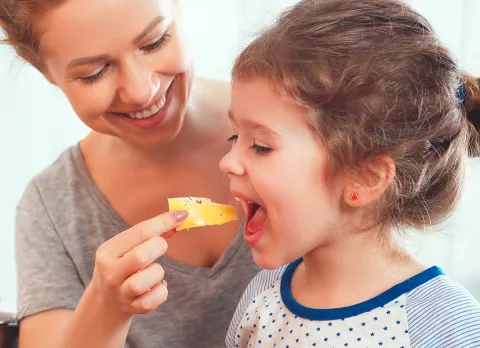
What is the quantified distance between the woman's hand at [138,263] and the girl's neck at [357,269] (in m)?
A: 0.27

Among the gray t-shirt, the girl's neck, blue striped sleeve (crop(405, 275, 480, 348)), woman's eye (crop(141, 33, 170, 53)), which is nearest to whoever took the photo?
blue striped sleeve (crop(405, 275, 480, 348))

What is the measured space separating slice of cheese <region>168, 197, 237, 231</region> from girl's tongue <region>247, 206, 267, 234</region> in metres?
0.08

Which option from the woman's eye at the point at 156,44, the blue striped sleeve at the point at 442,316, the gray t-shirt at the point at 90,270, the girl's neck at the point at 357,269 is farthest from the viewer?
the gray t-shirt at the point at 90,270

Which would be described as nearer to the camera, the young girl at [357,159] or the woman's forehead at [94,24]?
the young girl at [357,159]

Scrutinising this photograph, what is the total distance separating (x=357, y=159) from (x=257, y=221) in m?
0.21

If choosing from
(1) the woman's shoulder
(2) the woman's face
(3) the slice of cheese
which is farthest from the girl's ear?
(1) the woman's shoulder

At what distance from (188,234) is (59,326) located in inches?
13.4

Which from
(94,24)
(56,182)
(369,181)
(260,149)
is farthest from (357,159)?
(56,182)

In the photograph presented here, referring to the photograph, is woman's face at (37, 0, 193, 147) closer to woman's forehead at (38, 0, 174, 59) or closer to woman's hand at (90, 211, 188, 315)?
woman's forehead at (38, 0, 174, 59)

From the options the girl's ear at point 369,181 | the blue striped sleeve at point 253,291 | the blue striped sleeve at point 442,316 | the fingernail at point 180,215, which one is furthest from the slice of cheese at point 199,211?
the blue striped sleeve at point 442,316

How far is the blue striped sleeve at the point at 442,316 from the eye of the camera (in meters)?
1.03

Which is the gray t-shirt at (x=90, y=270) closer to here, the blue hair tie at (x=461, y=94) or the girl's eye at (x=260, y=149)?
the girl's eye at (x=260, y=149)

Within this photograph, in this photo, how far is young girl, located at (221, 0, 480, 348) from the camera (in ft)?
3.51

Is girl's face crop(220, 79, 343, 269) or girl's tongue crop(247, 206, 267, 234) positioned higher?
girl's face crop(220, 79, 343, 269)
